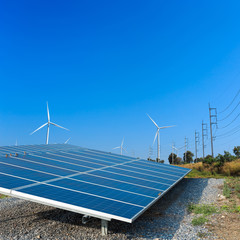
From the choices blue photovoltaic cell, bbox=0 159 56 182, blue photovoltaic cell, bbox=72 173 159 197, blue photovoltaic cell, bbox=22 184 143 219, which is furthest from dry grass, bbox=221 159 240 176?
blue photovoltaic cell, bbox=0 159 56 182

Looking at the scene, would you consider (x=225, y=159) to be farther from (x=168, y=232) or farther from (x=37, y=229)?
(x=37, y=229)

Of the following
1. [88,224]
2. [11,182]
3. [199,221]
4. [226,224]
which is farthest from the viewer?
[199,221]

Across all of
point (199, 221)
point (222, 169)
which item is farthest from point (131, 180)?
point (222, 169)

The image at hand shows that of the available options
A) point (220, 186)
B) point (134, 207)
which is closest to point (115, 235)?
point (134, 207)

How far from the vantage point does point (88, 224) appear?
1288 cm

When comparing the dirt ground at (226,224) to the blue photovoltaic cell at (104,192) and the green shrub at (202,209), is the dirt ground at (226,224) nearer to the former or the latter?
the green shrub at (202,209)

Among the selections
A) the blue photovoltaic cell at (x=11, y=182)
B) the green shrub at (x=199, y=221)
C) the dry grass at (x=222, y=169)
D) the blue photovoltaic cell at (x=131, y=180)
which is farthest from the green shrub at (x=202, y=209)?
the dry grass at (x=222, y=169)

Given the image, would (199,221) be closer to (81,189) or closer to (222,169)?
(81,189)

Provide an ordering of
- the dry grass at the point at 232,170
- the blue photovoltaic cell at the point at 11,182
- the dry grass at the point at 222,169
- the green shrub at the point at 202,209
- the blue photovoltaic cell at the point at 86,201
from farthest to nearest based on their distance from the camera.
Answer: the dry grass at the point at 222,169
the dry grass at the point at 232,170
the green shrub at the point at 202,209
the blue photovoltaic cell at the point at 11,182
the blue photovoltaic cell at the point at 86,201

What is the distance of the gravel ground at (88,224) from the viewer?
451 inches

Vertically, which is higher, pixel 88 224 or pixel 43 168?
pixel 43 168

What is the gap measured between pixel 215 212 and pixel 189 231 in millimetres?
4247

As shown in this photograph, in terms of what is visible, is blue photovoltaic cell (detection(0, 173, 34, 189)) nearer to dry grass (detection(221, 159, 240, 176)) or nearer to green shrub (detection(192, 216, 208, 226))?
green shrub (detection(192, 216, 208, 226))

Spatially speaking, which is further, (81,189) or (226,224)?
(226,224)
